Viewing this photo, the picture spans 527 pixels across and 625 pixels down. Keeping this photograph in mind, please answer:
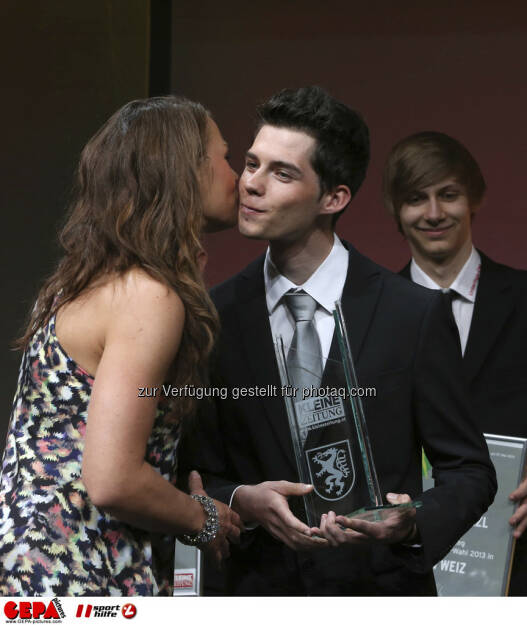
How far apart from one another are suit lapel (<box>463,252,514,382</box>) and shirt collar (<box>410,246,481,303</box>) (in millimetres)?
24

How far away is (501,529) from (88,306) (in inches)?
61.2

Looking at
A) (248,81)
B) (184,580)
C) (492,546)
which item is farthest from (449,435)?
(248,81)

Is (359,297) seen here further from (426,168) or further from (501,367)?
(426,168)

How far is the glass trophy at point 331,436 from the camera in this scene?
2.04 metres

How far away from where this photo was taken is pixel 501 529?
2.77 meters

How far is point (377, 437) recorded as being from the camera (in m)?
2.21

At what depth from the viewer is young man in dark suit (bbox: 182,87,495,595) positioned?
212 centimetres

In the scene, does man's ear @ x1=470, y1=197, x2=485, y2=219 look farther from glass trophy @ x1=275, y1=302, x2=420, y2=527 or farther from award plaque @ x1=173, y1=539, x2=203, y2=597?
award plaque @ x1=173, y1=539, x2=203, y2=597

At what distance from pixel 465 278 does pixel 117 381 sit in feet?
5.24

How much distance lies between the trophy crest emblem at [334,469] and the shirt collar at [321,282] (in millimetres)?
391

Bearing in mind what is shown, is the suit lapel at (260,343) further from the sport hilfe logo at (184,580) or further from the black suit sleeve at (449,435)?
the sport hilfe logo at (184,580)

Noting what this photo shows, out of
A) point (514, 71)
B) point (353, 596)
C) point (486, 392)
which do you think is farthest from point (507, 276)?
point (353, 596)

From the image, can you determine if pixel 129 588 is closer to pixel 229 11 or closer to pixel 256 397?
pixel 256 397
